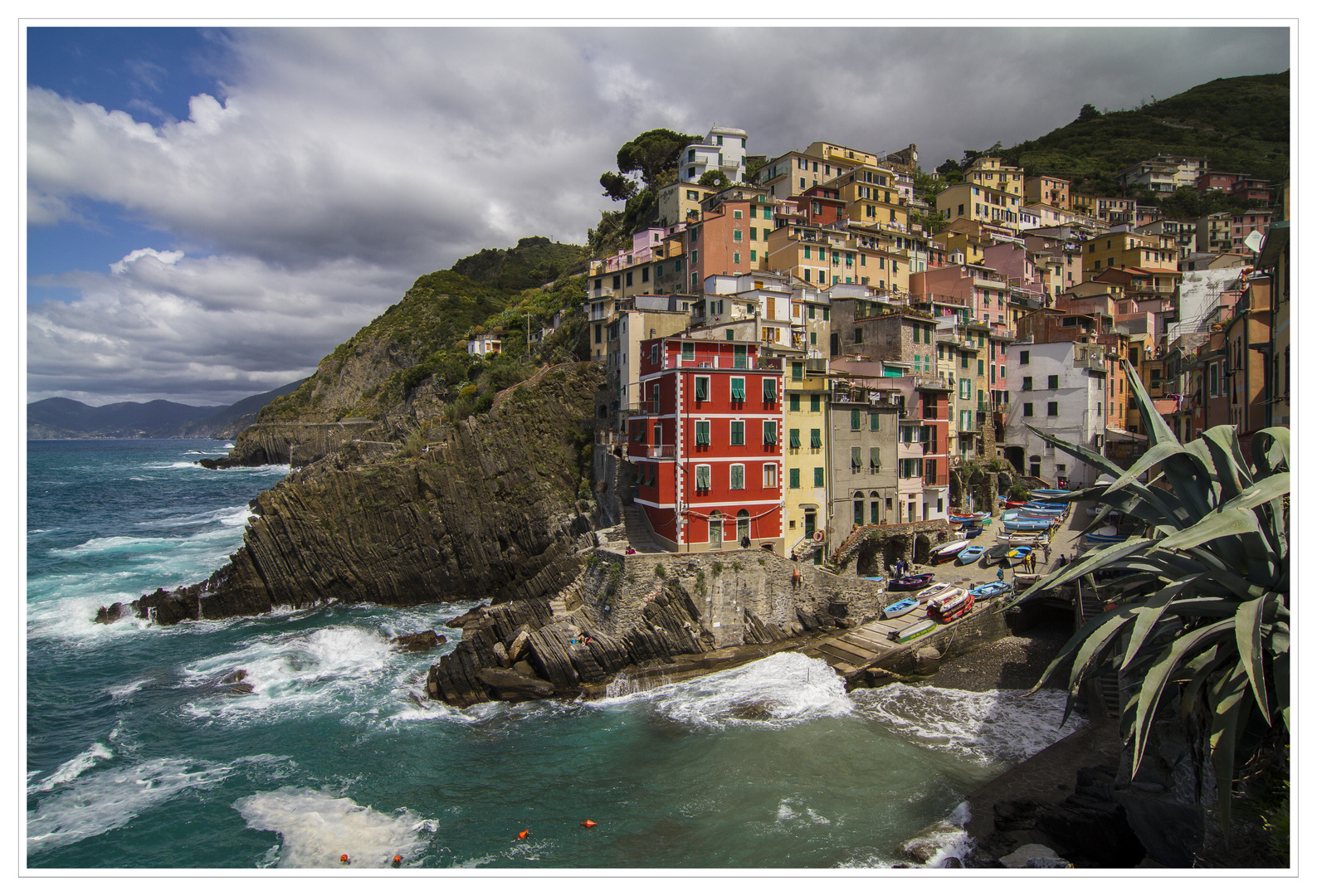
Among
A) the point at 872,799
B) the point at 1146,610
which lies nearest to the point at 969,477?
the point at 872,799

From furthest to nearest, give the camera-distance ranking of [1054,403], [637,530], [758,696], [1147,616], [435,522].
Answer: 1. [1054,403]
2. [435,522]
3. [637,530]
4. [758,696]
5. [1147,616]

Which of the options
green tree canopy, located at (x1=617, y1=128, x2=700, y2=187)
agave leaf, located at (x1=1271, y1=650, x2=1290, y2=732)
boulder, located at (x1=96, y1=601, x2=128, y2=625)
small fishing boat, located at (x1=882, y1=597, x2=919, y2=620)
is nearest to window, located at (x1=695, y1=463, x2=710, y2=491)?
small fishing boat, located at (x1=882, y1=597, x2=919, y2=620)

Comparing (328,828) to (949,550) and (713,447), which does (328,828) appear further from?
(949,550)

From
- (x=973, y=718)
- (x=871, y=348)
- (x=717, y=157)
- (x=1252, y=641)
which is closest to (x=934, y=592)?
(x=973, y=718)

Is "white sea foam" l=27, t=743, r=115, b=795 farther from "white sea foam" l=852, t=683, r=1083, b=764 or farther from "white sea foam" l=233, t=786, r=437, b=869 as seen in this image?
"white sea foam" l=852, t=683, r=1083, b=764

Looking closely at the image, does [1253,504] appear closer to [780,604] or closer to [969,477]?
[780,604]

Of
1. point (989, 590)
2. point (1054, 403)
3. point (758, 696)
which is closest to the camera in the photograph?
point (758, 696)
